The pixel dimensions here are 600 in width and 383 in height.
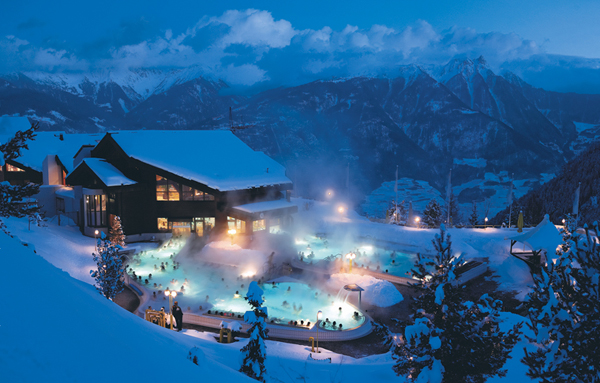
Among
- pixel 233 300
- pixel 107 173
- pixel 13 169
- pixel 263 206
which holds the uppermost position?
pixel 13 169

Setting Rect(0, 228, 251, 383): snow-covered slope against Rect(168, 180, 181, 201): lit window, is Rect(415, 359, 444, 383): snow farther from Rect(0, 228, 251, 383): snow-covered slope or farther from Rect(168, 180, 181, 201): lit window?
Rect(168, 180, 181, 201): lit window

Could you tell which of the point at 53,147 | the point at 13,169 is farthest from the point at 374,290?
the point at 13,169

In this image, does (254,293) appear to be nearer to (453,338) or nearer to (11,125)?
(453,338)

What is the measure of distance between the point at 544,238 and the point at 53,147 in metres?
56.4

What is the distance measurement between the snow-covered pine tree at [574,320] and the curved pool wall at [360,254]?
1959 cm

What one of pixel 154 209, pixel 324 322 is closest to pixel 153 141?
pixel 154 209

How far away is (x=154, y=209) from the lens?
36.0 meters

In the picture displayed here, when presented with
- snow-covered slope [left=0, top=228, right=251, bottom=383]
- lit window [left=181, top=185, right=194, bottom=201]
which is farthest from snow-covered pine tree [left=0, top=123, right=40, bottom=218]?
lit window [left=181, top=185, right=194, bottom=201]

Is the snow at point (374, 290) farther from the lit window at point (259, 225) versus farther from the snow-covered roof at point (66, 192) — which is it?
the snow-covered roof at point (66, 192)

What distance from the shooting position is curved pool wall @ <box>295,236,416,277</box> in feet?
96.9

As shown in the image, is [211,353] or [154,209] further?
[154,209]

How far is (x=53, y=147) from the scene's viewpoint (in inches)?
1889

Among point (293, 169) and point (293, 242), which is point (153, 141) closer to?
point (293, 242)

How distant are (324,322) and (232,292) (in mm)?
7395
